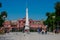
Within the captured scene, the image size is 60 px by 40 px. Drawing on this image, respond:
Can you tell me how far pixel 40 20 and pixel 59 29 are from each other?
53.1 m

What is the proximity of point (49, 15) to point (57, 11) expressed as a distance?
2679cm

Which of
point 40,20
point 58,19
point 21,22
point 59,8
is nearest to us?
point 59,8

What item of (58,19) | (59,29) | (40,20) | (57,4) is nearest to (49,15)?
(59,29)

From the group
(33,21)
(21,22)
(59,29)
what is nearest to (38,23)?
(33,21)

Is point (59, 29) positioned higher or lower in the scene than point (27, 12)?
lower

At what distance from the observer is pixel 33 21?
117 metres

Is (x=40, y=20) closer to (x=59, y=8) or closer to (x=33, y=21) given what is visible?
(x=33, y=21)

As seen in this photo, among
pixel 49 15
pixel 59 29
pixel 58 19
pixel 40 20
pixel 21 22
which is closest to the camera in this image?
pixel 58 19

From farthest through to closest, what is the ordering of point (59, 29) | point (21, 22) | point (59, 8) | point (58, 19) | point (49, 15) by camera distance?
point (21, 22) < point (49, 15) < point (59, 29) < point (58, 19) < point (59, 8)

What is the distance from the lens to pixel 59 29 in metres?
67.9

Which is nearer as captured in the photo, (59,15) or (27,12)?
(59,15)

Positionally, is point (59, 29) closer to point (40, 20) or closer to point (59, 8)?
point (59, 8)

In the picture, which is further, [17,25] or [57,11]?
[17,25]

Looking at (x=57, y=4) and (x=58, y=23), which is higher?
(x=57, y=4)
